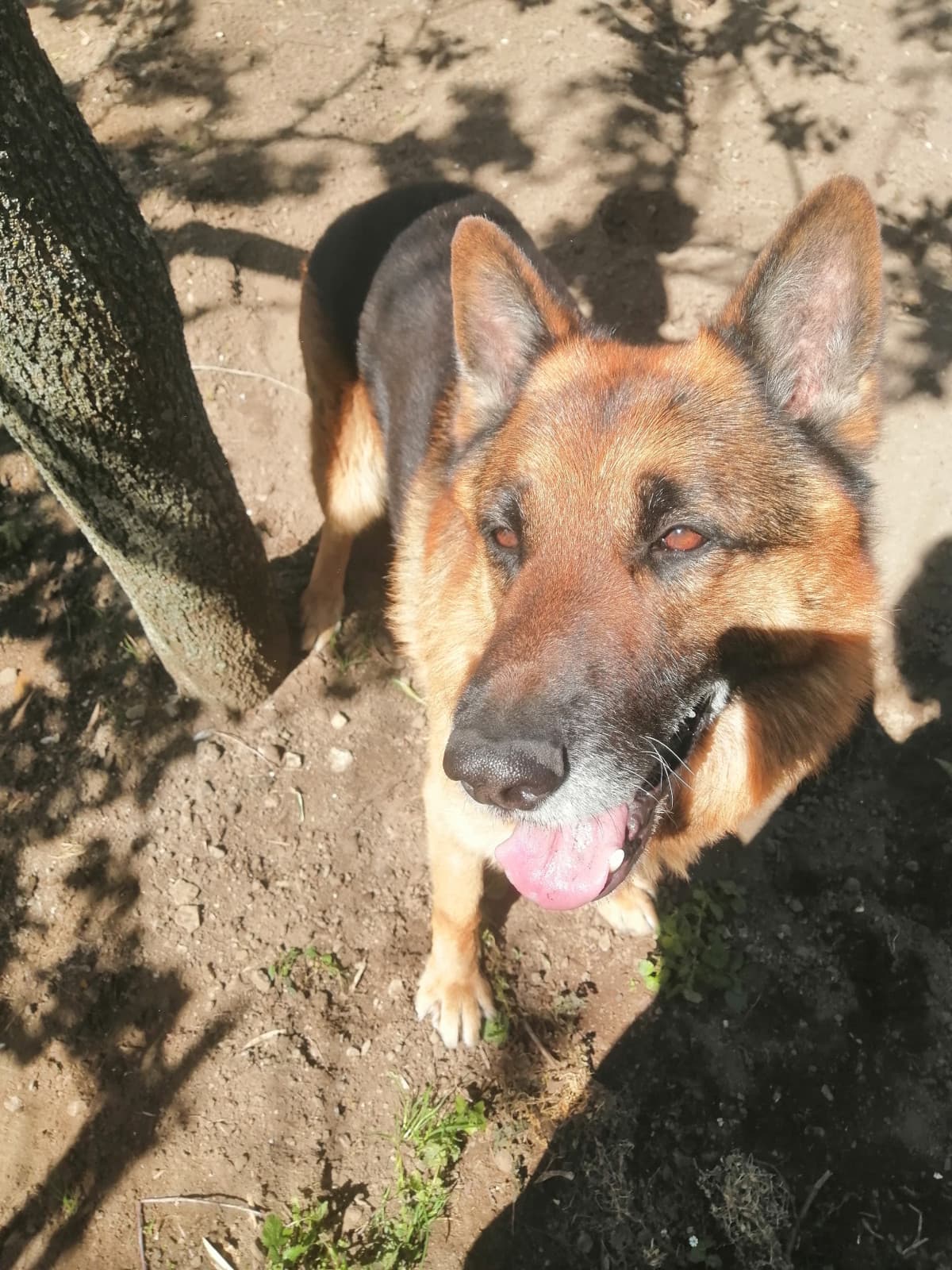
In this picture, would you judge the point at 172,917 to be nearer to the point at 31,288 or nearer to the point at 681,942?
the point at 681,942

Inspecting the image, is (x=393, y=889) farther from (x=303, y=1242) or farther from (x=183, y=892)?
(x=303, y=1242)

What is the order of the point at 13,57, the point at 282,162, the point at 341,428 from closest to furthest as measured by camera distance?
the point at 13,57, the point at 341,428, the point at 282,162

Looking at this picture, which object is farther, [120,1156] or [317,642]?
[317,642]

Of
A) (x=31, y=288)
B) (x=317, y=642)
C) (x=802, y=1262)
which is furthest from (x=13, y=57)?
(x=802, y=1262)

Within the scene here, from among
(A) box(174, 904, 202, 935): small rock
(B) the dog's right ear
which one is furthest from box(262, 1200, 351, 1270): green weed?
(B) the dog's right ear

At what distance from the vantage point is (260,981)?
3.40m

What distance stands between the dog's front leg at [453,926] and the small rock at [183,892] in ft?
3.38

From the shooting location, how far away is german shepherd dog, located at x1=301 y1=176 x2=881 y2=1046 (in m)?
1.99

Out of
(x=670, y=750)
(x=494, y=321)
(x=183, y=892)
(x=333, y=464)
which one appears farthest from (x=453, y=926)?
(x=333, y=464)

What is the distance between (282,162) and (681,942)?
524cm

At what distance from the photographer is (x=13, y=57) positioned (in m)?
1.92

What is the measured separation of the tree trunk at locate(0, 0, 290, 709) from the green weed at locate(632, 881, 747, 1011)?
2241 mm

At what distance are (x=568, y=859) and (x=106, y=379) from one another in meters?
1.91

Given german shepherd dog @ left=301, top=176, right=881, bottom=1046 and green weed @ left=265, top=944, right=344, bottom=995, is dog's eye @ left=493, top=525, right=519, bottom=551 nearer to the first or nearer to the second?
german shepherd dog @ left=301, top=176, right=881, bottom=1046
